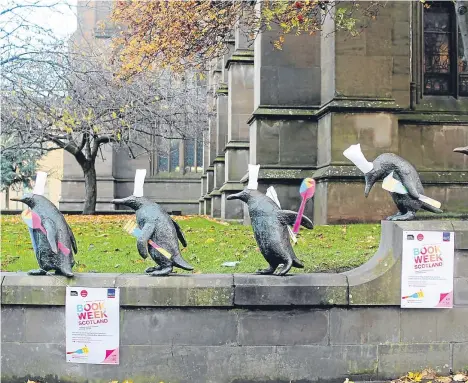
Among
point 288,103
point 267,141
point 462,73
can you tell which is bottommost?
point 267,141

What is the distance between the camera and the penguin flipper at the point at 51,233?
479cm

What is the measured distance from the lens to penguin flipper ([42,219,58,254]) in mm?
4793

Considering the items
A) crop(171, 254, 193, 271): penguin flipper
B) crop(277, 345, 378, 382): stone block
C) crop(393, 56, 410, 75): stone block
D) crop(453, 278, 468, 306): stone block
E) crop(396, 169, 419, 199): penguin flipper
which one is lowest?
crop(277, 345, 378, 382): stone block

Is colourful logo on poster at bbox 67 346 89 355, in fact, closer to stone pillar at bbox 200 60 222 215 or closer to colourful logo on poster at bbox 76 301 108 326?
colourful logo on poster at bbox 76 301 108 326

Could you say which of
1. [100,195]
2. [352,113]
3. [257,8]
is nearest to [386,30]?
[352,113]

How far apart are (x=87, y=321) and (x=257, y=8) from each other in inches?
396

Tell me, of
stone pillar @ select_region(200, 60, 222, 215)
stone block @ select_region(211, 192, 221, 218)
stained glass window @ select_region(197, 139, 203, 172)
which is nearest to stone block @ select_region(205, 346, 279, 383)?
stone block @ select_region(211, 192, 221, 218)

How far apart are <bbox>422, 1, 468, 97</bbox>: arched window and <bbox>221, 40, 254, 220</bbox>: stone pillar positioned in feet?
20.1

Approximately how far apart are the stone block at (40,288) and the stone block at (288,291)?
3.59 ft

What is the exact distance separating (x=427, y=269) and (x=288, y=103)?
8515 millimetres

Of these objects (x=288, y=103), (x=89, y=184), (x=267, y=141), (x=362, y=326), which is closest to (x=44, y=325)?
(x=362, y=326)

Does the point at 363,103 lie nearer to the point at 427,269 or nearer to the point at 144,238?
the point at 427,269

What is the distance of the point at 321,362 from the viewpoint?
4.99m

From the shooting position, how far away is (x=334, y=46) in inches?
469
